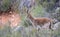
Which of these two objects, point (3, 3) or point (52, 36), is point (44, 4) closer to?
point (3, 3)

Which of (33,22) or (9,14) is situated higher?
(33,22)

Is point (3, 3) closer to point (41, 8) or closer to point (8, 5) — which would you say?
point (8, 5)

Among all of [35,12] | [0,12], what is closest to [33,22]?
[35,12]

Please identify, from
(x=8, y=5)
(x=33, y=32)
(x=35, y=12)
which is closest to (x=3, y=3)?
(x=8, y=5)

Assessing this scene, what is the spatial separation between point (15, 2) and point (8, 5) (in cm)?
50

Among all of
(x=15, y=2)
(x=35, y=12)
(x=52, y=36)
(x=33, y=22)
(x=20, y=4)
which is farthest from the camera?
(x=15, y=2)

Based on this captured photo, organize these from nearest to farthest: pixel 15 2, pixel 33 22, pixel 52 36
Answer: pixel 52 36 → pixel 33 22 → pixel 15 2

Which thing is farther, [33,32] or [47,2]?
[47,2]

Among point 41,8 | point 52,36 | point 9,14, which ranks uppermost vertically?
point 52,36

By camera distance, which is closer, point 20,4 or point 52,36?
point 52,36

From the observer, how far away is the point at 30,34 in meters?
5.32

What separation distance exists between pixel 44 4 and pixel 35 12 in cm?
57

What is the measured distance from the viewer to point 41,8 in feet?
31.3

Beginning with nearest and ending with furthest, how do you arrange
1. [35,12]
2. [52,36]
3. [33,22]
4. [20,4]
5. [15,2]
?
[52,36] < [33,22] < [35,12] < [20,4] < [15,2]
